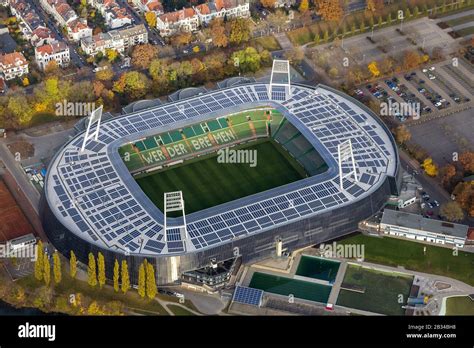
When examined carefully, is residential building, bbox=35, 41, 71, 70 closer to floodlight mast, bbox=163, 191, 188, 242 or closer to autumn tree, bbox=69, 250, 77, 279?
floodlight mast, bbox=163, 191, 188, 242

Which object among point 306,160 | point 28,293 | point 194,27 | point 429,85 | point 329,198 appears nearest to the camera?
point 28,293

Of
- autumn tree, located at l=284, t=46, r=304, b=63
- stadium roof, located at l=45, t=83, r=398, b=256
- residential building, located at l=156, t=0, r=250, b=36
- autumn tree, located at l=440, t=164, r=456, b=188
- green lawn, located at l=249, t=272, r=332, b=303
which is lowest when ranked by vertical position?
green lawn, located at l=249, t=272, r=332, b=303

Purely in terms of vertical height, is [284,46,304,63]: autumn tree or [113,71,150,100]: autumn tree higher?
[113,71,150,100]: autumn tree

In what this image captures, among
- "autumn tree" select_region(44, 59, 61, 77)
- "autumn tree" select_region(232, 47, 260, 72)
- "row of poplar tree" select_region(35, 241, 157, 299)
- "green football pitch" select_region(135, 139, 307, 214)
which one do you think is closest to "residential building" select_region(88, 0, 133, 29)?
"autumn tree" select_region(44, 59, 61, 77)

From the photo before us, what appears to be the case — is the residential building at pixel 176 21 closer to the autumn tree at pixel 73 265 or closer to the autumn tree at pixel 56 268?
the autumn tree at pixel 73 265

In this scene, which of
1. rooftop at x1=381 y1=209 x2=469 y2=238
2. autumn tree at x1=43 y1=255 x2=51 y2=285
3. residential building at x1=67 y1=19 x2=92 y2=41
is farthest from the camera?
residential building at x1=67 y1=19 x2=92 y2=41

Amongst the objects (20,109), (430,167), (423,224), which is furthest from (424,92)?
(20,109)

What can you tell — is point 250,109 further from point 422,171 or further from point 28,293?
point 28,293

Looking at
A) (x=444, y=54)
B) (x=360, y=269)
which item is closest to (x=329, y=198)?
(x=360, y=269)
